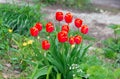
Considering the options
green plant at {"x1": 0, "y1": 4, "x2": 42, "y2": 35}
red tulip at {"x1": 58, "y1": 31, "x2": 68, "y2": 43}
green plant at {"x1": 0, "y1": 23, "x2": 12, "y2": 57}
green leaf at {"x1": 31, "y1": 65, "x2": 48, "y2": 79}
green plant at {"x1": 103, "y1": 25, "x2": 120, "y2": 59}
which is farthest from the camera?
green plant at {"x1": 0, "y1": 4, "x2": 42, "y2": 35}

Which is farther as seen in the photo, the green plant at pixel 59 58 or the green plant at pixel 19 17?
the green plant at pixel 19 17

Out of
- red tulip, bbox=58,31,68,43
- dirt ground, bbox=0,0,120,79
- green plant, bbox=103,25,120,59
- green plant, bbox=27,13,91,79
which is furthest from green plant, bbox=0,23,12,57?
dirt ground, bbox=0,0,120,79

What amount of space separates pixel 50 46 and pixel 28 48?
88 centimetres

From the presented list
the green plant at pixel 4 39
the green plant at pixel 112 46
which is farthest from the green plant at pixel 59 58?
the green plant at pixel 112 46

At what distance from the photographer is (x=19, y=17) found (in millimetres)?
7832

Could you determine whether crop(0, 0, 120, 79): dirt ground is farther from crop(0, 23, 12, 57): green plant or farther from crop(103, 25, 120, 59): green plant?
crop(0, 23, 12, 57): green plant

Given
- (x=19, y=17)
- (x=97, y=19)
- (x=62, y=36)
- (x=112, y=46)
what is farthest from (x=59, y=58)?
(x=97, y=19)

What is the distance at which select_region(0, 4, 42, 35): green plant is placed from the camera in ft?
25.3

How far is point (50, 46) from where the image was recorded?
17.0ft

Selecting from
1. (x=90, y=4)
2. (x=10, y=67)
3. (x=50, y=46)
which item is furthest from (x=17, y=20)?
(x=90, y=4)

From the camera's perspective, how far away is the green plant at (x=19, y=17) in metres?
7.71

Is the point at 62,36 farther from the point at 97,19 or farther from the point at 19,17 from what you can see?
the point at 97,19

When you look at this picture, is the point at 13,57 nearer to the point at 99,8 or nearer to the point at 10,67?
the point at 10,67

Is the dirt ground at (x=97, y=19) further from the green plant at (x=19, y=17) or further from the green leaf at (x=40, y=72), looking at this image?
the green leaf at (x=40, y=72)
